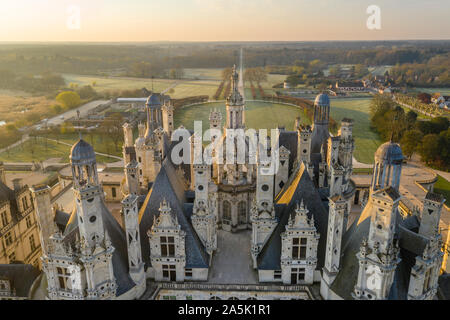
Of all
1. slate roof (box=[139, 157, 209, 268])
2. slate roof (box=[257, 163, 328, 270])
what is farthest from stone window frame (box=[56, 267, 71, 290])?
slate roof (box=[257, 163, 328, 270])

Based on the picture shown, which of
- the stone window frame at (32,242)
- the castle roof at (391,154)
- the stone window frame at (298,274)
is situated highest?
the castle roof at (391,154)

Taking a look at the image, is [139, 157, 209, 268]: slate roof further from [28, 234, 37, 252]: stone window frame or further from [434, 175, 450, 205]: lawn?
[434, 175, 450, 205]: lawn

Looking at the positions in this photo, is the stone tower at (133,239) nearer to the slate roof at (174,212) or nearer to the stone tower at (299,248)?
the slate roof at (174,212)

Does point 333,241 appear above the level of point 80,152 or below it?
below

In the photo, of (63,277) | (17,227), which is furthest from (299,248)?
(17,227)

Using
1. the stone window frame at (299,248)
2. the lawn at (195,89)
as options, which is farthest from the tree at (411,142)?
the lawn at (195,89)

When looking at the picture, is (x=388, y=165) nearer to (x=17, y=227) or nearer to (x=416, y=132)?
(x=17, y=227)

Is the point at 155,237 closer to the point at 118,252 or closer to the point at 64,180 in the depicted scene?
the point at 118,252
